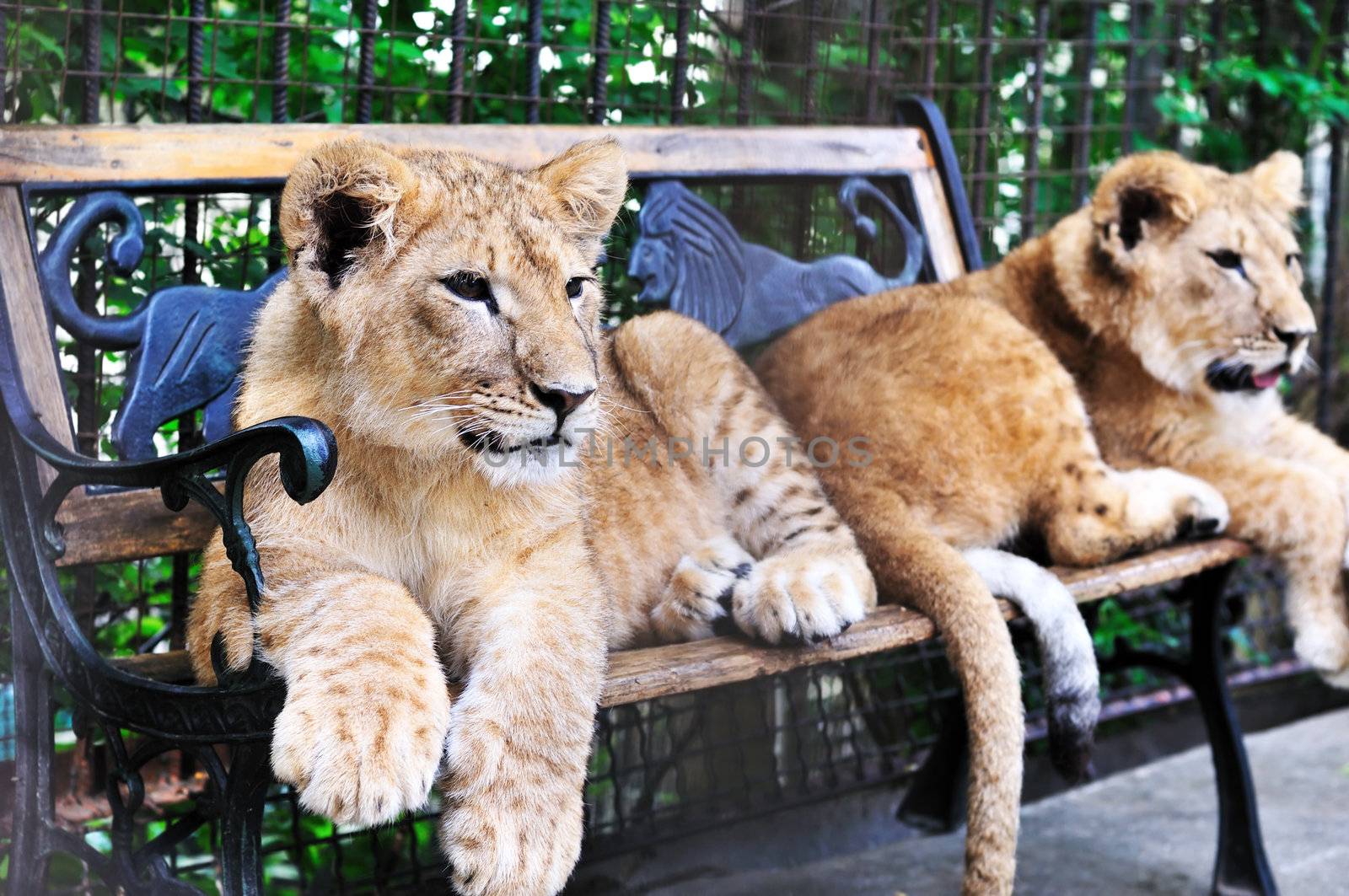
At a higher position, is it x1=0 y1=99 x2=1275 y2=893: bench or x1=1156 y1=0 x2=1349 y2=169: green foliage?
x1=1156 y1=0 x2=1349 y2=169: green foliage

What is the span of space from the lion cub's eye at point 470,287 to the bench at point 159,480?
37cm

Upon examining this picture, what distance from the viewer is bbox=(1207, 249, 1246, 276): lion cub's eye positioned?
11.2 ft

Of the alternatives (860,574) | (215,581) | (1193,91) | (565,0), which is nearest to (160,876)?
(215,581)

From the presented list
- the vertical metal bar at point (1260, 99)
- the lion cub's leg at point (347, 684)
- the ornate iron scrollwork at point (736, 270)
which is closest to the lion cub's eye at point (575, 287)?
the lion cub's leg at point (347, 684)

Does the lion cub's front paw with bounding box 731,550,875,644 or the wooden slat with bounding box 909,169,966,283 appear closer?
the lion cub's front paw with bounding box 731,550,875,644

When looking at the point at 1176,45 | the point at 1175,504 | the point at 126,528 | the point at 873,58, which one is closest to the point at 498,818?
the point at 126,528

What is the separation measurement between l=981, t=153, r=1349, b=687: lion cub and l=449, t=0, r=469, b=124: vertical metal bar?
148cm

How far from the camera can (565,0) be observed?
11.4 feet

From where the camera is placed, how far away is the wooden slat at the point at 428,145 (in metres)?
2.45

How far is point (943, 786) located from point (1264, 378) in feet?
4.95

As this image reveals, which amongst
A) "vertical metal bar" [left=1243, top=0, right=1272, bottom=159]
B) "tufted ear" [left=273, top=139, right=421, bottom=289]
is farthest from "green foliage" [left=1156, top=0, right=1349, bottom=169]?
"tufted ear" [left=273, top=139, right=421, bottom=289]

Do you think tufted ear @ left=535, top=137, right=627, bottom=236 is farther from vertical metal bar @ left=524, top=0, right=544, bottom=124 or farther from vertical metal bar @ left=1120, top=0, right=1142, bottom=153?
vertical metal bar @ left=1120, top=0, right=1142, bottom=153

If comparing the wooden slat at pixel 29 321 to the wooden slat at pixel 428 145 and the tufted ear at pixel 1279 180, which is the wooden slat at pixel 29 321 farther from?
the tufted ear at pixel 1279 180

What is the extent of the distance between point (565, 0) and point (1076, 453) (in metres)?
1.84
